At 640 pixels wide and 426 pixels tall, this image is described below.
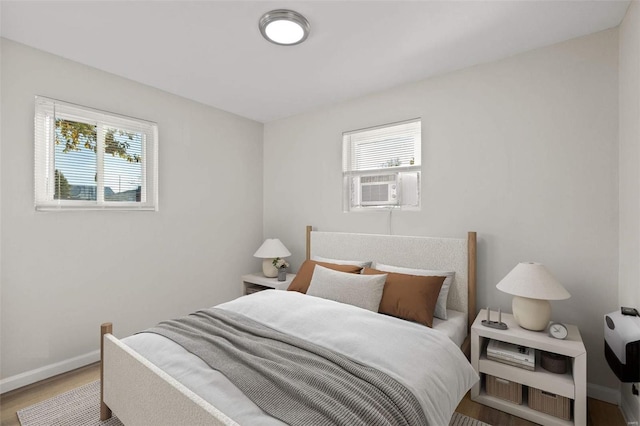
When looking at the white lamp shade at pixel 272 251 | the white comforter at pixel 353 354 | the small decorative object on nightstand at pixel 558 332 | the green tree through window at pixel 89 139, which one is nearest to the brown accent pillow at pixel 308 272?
the white comforter at pixel 353 354

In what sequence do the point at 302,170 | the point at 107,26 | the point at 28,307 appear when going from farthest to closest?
1. the point at 302,170
2. the point at 28,307
3. the point at 107,26

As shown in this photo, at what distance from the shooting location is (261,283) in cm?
352

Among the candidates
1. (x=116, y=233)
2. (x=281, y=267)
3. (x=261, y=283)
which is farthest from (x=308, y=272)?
(x=116, y=233)

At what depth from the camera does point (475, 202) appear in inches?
102

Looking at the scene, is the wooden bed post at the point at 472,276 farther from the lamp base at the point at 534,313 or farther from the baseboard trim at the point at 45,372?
the baseboard trim at the point at 45,372

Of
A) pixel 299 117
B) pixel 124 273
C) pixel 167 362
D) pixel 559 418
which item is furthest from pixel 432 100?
pixel 124 273

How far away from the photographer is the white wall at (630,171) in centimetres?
175

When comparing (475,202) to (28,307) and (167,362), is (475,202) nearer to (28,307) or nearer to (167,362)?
(167,362)

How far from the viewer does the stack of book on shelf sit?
199 centimetres

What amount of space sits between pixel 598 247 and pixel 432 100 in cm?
170

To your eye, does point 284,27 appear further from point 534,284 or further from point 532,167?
point 534,284

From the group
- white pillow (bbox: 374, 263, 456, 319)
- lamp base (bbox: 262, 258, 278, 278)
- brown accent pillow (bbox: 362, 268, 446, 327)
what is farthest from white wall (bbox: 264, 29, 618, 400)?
lamp base (bbox: 262, 258, 278, 278)

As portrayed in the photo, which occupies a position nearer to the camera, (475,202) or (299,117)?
(475,202)

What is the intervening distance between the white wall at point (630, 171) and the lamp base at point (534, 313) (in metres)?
0.43
